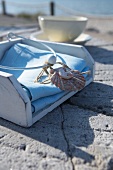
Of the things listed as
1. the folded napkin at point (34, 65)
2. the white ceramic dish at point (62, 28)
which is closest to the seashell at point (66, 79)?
the folded napkin at point (34, 65)

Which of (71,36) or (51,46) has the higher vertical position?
(51,46)

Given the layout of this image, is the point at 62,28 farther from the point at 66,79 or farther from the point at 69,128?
the point at 69,128

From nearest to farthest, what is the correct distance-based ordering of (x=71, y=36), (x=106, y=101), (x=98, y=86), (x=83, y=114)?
(x=83, y=114) < (x=106, y=101) < (x=98, y=86) < (x=71, y=36)

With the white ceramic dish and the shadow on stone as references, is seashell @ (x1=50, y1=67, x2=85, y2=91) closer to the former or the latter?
the shadow on stone

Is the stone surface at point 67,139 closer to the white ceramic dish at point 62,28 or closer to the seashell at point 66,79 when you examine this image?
the seashell at point 66,79

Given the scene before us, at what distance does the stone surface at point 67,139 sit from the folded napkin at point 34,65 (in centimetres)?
10

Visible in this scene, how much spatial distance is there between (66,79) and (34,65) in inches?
17.0

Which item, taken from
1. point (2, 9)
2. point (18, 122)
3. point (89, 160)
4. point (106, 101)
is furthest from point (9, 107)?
point (2, 9)

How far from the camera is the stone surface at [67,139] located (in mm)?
1035

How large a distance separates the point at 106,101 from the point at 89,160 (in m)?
0.61

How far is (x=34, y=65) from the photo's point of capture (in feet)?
5.82

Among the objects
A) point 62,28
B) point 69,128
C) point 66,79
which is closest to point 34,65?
point 66,79

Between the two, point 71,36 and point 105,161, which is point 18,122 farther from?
point 71,36

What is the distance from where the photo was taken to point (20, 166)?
1.03 metres
